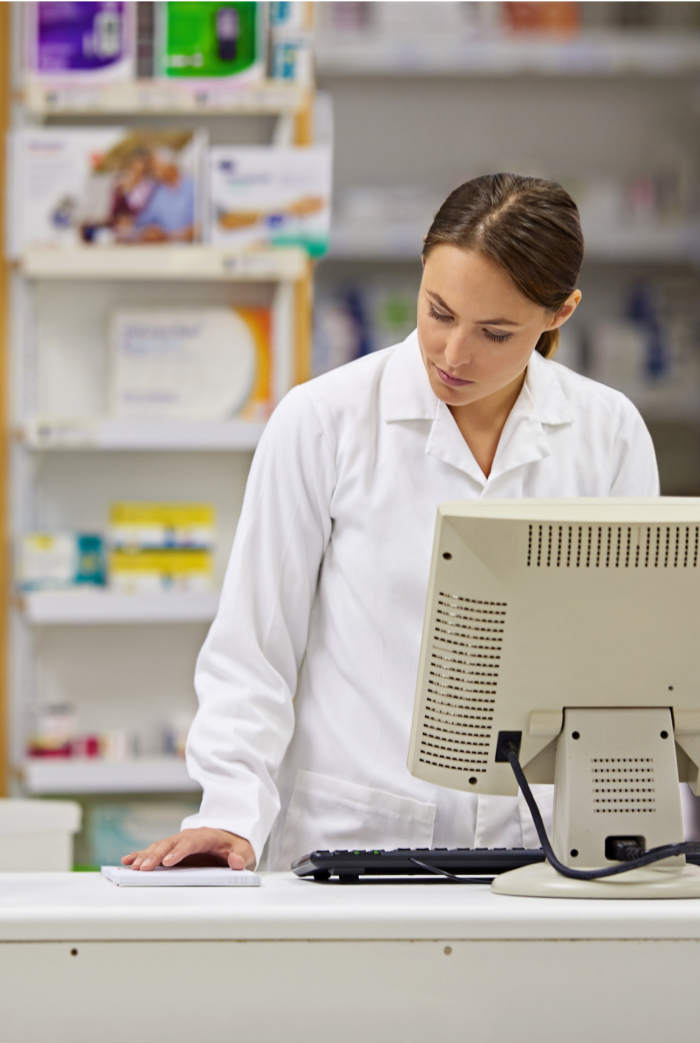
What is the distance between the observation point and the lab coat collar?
162 cm

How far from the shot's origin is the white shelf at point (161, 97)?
297 centimetres

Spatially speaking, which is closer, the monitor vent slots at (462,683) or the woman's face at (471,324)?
the monitor vent slots at (462,683)

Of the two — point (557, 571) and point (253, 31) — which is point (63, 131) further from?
point (557, 571)

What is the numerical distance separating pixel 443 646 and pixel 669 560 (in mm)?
254

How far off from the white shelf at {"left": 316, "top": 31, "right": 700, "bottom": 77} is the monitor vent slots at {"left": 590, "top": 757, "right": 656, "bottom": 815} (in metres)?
2.93

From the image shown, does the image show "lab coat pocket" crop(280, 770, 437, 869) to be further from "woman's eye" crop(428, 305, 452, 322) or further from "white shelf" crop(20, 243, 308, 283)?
"white shelf" crop(20, 243, 308, 283)

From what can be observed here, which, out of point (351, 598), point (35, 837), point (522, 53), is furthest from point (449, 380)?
point (522, 53)

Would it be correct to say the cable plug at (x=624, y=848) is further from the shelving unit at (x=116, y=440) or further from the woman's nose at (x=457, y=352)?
the shelving unit at (x=116, y=440)

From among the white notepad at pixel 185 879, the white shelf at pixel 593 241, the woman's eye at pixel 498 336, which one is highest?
the white shelf at pixel 593 241

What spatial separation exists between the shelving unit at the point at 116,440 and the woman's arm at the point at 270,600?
1355 mm

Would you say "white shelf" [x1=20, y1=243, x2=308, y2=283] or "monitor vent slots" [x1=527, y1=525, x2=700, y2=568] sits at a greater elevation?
"white shelf" [x1=20, y1=243, x2=308, y2=283]

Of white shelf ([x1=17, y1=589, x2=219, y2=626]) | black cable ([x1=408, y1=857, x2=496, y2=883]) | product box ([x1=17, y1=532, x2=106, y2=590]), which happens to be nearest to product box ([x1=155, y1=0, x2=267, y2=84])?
product box ([x1=17, y1=532, x2=106, y2=590])

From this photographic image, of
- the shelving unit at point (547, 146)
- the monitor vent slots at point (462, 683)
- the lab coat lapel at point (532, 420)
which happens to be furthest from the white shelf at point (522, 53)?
the monitor vent slots at point (462, 683)

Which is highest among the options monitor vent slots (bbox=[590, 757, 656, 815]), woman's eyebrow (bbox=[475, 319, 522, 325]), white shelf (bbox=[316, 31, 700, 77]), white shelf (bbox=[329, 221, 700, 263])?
white shelf (bbox=[316, 31, 700, 77])
